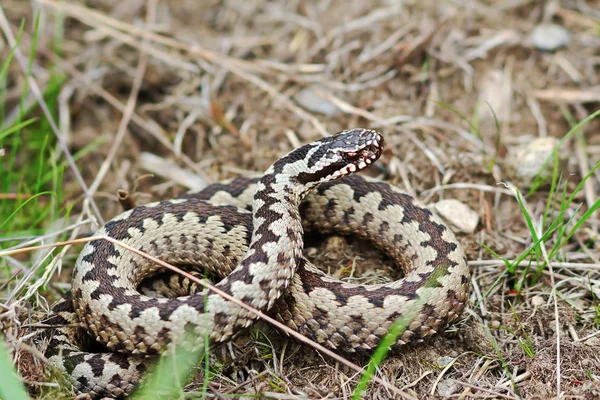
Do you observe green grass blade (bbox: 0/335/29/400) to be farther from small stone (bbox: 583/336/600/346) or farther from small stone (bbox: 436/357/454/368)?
small stone (bbox: 583/336/600/346)

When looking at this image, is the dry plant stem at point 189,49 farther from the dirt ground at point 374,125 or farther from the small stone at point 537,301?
the small stone at point 537,301

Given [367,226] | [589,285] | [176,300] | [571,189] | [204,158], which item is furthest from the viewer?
[204,158]

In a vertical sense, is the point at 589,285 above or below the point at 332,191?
below

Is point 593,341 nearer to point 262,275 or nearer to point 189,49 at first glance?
point 262,275

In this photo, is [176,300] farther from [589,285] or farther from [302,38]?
[302,38]

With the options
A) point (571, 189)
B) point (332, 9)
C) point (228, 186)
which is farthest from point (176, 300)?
point (332, 9)

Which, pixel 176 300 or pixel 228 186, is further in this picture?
pixel 228 186

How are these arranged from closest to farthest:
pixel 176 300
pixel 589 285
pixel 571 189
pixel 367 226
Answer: pixel 176 300 < pixel 589 285 < pixel 367 226 < pixel 571 189
